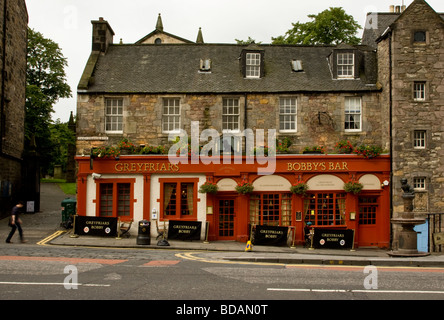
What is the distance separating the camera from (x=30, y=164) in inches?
1275

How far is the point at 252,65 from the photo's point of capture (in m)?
26.4

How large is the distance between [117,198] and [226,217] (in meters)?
5.29

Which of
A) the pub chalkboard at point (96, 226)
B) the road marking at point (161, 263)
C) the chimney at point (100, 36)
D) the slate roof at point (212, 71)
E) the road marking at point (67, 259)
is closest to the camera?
the road marking at point (161, 263)

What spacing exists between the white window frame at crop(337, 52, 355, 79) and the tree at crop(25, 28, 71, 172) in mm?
27094

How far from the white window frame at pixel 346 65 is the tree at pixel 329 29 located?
1361 centimetres

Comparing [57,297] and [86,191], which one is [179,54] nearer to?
[86,191]

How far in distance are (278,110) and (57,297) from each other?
18226 mm

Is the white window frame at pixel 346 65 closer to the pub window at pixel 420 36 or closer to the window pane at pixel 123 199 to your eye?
the pub window at pixel 420 36

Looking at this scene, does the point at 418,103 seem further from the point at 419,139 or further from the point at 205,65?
the point at 205,65

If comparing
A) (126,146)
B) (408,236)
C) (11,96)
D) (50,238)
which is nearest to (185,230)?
(126,146)

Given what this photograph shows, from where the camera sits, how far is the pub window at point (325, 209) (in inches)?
918

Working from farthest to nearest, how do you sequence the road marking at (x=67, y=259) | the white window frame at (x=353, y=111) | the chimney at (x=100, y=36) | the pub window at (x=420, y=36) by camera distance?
the chimney at (x=100, y=36) → the white window frame at (x=353, y=111) → the pub window at (x=420, y=36) → the road marking at (x=67, y=259)

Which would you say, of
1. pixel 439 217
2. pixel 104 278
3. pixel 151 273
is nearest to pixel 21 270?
pixel 104 278

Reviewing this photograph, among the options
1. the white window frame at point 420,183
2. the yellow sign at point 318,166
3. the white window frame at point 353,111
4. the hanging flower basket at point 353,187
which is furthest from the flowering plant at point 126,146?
the white window frame at point 420,183
